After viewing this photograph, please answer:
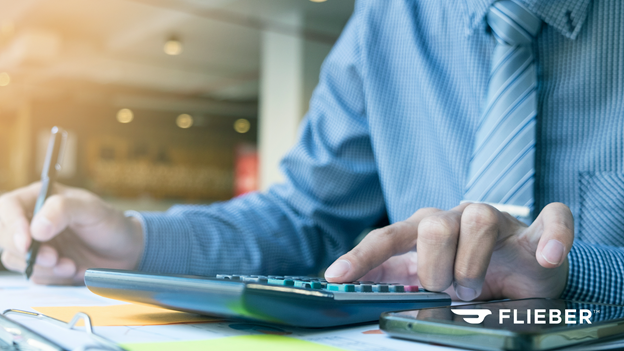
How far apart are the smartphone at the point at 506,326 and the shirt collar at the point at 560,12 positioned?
0.37m

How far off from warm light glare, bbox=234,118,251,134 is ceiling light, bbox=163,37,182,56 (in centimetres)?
275

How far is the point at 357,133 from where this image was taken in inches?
31.9

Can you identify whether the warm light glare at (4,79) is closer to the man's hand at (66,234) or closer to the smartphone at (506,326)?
the man's hand at (66,234)

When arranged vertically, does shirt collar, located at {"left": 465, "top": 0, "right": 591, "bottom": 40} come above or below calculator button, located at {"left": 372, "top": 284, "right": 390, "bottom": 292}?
above

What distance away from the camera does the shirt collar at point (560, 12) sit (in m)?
0.58

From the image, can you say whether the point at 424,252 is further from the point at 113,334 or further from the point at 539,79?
the point at 539,79

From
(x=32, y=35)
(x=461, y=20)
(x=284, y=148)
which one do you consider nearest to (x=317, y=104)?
(x=461, y=20)

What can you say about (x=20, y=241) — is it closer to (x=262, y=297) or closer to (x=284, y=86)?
(x=262, y=297)

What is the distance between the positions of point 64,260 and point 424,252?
412mm

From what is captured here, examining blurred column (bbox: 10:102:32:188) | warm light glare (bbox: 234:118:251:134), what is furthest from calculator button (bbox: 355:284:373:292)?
warm light glare (bbox: 234:118:251:134)

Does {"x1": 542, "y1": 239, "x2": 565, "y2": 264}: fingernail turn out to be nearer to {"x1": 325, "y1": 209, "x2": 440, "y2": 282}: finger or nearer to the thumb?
{"x1": 325, "y1": 209, "x2": 440, "y2": 282}: finger

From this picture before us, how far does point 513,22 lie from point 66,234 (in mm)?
564

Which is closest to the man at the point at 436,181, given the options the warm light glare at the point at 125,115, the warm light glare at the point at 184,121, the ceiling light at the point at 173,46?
the ceiling light at the point at 173,46

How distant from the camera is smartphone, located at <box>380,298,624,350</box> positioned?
0.23 meters
